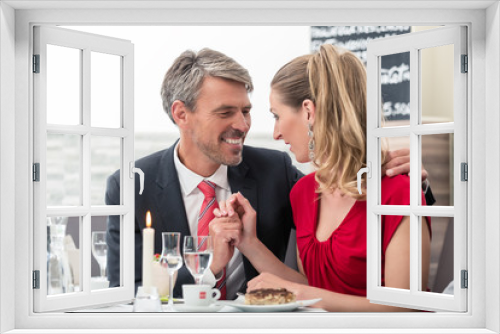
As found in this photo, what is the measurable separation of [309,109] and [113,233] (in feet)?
4.66

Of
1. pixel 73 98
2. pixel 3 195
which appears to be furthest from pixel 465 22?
pixel 3 195

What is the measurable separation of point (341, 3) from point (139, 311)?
5.11 feet

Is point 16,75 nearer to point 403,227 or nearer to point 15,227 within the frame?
point 15,227

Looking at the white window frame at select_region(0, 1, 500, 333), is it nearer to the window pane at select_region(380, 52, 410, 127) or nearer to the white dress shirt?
the window pane at select_region(380, 52, 410, 127)

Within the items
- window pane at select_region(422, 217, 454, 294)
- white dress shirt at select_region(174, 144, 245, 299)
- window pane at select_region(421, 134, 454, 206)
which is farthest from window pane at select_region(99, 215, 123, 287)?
window pane at select_region(421, 134, 454, 206)

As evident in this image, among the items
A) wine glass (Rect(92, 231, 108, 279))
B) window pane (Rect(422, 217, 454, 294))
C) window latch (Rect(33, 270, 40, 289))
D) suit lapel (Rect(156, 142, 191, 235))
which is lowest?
window pane (Rect(422, 217, 454, 294))

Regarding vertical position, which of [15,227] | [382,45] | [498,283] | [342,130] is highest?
[382,45]

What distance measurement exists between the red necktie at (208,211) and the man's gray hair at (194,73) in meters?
0.50

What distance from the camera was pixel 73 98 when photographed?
123 inches

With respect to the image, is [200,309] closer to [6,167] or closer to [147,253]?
[147,253]

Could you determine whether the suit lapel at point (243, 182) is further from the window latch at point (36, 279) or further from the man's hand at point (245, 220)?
the window latch at point (36, 279)

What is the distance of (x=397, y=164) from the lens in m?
3.48

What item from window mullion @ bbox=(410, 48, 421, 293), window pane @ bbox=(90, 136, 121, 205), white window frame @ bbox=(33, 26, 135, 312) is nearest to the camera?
white window frame @ bbox=(33, 26, 135, 312)

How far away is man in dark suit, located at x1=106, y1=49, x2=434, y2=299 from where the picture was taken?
14.0 ft
